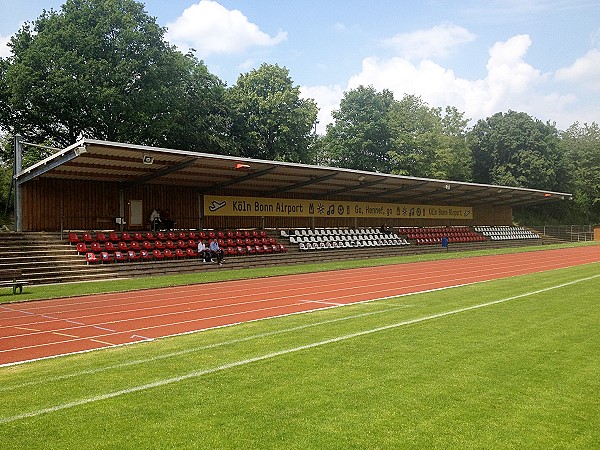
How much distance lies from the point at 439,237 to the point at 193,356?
3707cm

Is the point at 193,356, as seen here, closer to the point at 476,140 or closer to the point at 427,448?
the point at 427,448

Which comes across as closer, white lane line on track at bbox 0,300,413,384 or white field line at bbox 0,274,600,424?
white field line at bbox 0,274,600,424

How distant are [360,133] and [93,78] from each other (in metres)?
31.4

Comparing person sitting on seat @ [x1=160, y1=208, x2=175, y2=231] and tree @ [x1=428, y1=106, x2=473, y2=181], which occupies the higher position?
tree @ [x1=428, y1=106, x2=473, y2=181]

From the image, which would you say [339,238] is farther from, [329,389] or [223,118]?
[329,389]

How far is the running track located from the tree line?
58.1 ft

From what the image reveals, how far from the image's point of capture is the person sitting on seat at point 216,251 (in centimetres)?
2453

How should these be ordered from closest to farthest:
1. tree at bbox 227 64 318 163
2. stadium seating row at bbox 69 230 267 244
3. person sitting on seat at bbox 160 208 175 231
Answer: stadium seating row at bbox 69 230 267 244, person sitting on seat at bbox 160 208 175 231, tree at bbox 227 64 318 163

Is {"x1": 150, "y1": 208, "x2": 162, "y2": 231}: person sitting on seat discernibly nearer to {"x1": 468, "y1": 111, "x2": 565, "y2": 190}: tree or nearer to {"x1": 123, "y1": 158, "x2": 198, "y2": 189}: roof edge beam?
{"x1": 123, "y1": 158, "x2": 198, "y2": 189}: roof edge beam

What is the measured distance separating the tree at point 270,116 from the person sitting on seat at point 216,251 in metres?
16.3

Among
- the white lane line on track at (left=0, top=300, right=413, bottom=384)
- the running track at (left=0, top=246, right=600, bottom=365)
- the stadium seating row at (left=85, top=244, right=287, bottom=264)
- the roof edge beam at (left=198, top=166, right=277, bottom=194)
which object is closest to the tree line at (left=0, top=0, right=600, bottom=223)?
the roof edge beam at (left=198, top=166, right=277, bottom=194)

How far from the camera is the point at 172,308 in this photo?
40.4ft

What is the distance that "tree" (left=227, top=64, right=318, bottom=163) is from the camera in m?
41.9

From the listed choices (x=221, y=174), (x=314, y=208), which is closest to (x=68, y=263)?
(x=221, y=174)
